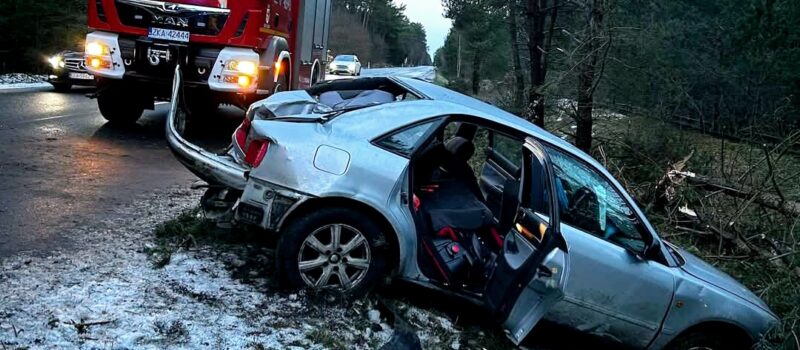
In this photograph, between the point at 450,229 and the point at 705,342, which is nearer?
the point at 705,342

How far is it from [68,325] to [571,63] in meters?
8.28

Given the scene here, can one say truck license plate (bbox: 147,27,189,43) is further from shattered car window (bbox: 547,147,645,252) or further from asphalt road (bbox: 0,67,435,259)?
shattered car window (bbox: 547,147,645,252)

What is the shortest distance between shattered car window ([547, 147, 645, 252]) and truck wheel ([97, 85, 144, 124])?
7.91 meters

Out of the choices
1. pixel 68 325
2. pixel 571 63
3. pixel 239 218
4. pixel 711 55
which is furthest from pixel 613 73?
pixel 711 55

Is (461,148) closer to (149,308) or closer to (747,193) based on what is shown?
(149,308)

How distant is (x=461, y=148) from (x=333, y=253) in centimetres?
155

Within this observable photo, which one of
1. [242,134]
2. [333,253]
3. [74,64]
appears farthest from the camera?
[74,64]

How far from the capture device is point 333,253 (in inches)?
166

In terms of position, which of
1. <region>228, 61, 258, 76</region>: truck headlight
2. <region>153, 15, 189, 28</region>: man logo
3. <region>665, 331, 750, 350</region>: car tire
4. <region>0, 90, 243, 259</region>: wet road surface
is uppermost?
<region>153, 15, 189, 28</region>: man logo

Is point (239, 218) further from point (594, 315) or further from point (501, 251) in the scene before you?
point (594, 315)

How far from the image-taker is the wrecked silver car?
13.7 ft

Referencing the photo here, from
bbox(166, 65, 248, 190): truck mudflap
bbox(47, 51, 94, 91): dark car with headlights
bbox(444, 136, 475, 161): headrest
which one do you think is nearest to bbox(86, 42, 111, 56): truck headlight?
bbox(166, 65, 248, 190): truck mudflap

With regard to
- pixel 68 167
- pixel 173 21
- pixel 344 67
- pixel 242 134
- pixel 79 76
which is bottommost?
pixel 68 167

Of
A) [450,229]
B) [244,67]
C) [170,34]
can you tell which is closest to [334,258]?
[450,229]
